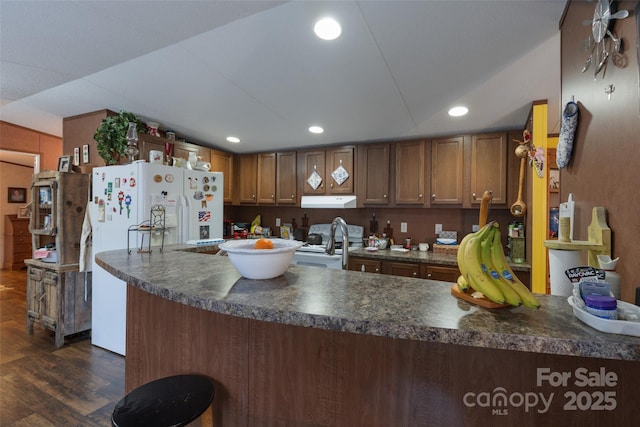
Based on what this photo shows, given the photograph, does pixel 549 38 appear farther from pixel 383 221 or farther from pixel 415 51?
pixel 383 221

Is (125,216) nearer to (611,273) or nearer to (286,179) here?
(286,179)

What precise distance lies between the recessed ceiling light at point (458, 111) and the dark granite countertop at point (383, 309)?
221cm

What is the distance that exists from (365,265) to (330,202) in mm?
944

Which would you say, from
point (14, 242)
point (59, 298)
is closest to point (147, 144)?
point (59, 298)

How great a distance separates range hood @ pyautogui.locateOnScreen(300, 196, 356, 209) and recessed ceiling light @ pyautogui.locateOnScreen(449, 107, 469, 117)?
151 cm

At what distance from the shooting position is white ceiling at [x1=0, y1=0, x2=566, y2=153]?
5.49 ft

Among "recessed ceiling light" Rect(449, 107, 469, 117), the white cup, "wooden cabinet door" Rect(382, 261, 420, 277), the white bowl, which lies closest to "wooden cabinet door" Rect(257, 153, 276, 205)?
the white cup

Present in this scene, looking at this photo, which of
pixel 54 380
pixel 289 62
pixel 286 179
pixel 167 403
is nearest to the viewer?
pixel 167 403

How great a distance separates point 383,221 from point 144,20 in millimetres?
3278

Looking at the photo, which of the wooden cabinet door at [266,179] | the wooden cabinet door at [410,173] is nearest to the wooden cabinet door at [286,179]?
the wooden cabinet door at [266,179]

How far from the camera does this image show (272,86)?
2.54m

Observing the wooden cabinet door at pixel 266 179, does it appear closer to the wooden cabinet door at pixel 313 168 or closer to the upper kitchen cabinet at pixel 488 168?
the wooden cabinet door at pixel 313 168

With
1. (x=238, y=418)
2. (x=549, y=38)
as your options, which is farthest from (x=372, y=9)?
(x=238, y=418)

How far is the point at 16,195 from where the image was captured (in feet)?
20.0
